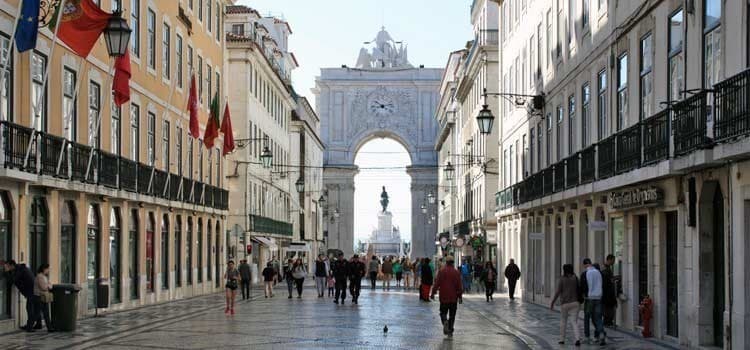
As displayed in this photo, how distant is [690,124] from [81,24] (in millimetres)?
12029

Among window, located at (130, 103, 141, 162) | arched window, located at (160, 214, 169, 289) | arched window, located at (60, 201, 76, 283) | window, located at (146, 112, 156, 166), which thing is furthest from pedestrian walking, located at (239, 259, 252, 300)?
arched window, located at (60, 201, 76, 283)

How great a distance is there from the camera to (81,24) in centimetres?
2320

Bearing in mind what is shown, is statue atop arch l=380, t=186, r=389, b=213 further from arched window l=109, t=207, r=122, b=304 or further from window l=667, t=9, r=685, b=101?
window l=667, t=9, r=685, b=101

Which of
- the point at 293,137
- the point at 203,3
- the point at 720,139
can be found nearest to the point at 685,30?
the point at 720,139

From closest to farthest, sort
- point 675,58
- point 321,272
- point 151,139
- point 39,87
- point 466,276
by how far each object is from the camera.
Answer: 1. point 675,58
2. point 39,87
3. point 151,139
4. point 321,272
5. point 466,276

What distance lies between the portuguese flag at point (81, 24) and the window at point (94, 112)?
19.1 feet

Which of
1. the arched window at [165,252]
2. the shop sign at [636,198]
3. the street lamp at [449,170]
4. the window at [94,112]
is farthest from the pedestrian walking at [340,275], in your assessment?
the street lamp at [449,170]

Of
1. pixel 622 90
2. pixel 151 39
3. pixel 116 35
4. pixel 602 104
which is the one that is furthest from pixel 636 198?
pixel 151 39

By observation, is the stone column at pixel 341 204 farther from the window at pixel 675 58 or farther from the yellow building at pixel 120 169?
the window at pixel 675 58

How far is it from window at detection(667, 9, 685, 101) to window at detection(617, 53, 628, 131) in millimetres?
3876

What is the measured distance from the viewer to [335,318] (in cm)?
2906

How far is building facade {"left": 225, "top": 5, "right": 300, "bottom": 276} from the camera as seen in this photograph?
5847cm

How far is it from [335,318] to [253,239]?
32.3 metres

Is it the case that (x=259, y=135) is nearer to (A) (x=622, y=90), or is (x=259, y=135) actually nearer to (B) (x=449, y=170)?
(B) (x=449, y=170)
